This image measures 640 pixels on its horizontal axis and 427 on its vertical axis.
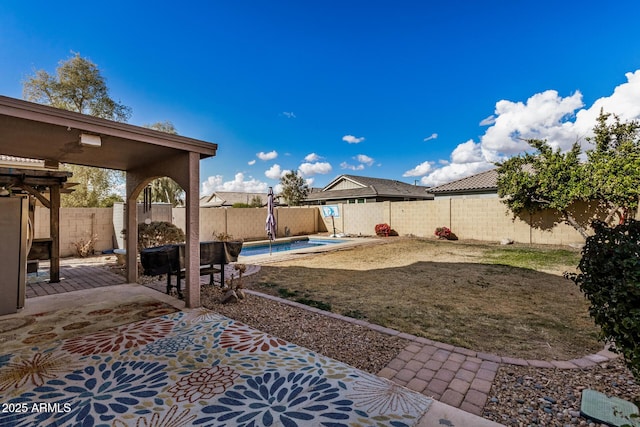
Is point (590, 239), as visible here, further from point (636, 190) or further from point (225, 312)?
point (636, 190)

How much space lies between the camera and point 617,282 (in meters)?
1.82

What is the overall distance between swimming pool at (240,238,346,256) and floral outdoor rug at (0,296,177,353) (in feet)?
25.2

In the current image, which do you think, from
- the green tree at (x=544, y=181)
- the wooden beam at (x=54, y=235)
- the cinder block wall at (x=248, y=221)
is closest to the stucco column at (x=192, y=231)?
the wooden beam at (x=54, y=235)

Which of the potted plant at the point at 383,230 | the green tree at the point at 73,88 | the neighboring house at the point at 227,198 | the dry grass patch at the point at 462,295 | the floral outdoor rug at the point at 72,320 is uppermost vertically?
the green tree at the point at 73,88

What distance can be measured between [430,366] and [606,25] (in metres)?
12.2

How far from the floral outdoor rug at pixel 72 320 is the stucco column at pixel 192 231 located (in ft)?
1.21

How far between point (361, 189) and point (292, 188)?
36.5ft

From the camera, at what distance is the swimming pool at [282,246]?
13428mm

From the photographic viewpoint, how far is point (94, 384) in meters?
2.58

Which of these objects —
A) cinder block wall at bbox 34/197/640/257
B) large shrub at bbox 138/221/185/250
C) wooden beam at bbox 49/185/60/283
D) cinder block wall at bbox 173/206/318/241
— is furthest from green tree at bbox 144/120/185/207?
wooden beam at bbox 49/185/60/283

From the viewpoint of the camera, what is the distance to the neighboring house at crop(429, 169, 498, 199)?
55.2 feet

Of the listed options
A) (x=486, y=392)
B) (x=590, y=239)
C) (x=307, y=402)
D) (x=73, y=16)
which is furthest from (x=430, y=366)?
(x=73, y=16)

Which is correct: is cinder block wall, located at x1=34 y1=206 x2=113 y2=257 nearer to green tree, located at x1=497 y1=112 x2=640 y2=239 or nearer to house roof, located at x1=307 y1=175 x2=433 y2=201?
green tree, located at x1=497 y1=112 x2=640 y2=239

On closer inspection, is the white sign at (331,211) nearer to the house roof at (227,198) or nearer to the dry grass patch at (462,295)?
the dry grass patch at (462,295)
